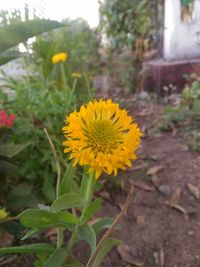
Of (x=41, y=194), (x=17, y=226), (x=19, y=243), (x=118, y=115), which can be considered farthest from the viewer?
(x=41, y=194)

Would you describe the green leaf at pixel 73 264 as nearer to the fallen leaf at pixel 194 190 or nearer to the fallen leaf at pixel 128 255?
the fallen leaf at pixel 128 255

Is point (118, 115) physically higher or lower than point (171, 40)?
higher

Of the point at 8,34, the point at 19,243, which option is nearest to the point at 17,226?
the point at 19,243

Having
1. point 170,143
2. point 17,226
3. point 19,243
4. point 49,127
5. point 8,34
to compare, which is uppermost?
point 8,34

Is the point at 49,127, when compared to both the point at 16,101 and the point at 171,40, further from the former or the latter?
the point at 171,40

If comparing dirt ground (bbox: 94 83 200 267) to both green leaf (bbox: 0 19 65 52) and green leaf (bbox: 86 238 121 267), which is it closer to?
green leaf (bbox: 86 238 121 267)

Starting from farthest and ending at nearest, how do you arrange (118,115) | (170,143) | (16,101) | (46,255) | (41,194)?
(170,143), (16,101), (41,194), (46,255), (118,115)

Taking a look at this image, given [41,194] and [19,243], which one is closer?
[19,243]
